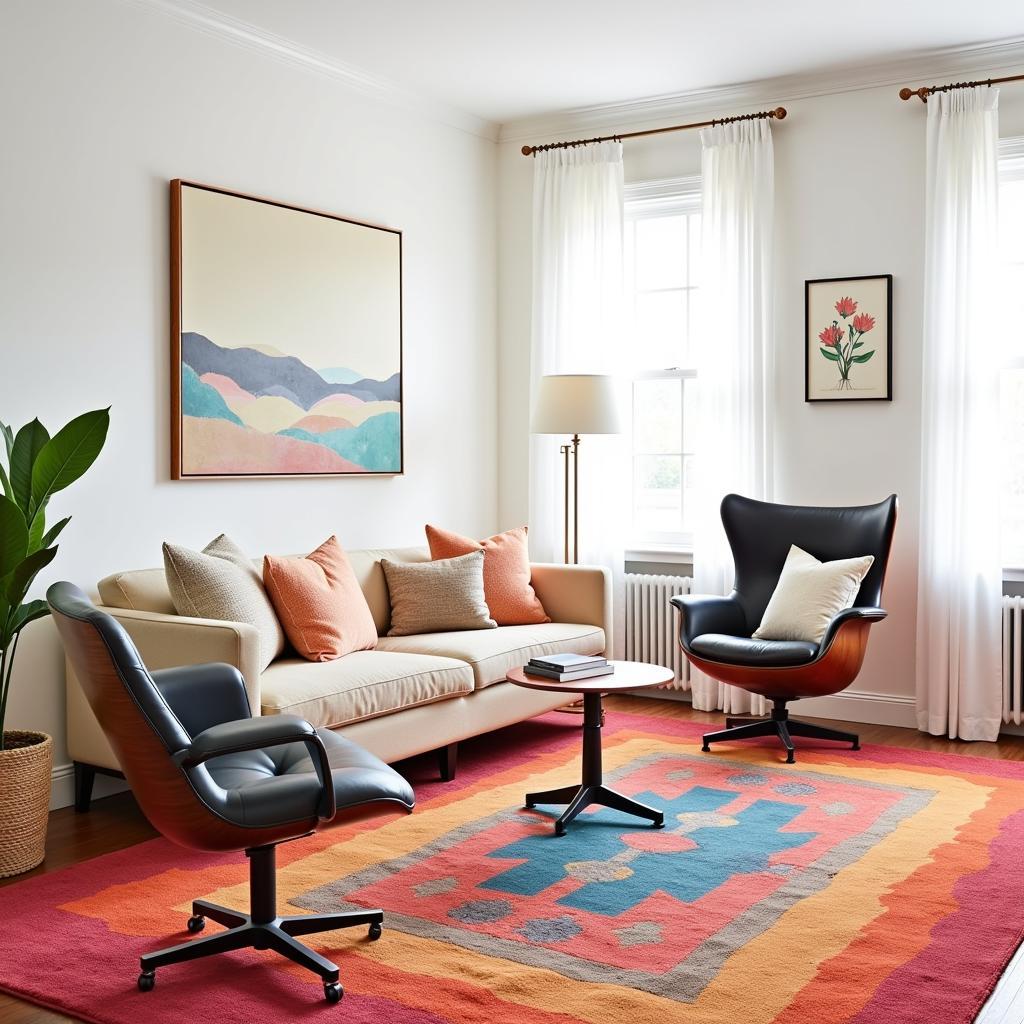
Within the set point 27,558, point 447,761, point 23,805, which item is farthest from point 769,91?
Answer: point 23,805

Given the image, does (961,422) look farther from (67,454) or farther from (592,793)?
(67,454)

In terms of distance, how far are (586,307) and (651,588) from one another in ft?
4.83

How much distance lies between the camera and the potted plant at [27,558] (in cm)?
353

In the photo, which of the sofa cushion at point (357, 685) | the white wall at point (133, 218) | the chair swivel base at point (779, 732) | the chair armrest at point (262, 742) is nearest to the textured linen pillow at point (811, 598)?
the chair swivel base at point (779, 732)

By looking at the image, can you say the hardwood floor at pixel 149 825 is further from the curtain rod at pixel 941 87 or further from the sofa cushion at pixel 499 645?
the curtain rod at pixel 941 87

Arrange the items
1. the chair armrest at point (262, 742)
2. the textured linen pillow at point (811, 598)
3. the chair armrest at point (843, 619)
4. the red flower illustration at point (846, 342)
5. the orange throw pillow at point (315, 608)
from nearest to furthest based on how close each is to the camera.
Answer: the chair armrest at point (262, 742) → the orange throw pillow at point (315, 608) → the chair armrest at point (843, 619) → the textured linen pillow at point (811, 598) → the red flower illustration at point (846, 342)

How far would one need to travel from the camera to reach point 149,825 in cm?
403

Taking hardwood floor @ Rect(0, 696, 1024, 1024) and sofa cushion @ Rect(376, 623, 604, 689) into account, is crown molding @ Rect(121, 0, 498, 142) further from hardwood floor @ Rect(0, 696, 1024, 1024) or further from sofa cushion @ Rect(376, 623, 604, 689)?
hardwood floor @ Rect(0, 696, 1024, 1024)

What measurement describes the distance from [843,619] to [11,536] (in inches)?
118

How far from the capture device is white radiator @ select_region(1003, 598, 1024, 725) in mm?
5172

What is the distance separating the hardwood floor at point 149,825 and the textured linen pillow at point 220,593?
70 centimetres

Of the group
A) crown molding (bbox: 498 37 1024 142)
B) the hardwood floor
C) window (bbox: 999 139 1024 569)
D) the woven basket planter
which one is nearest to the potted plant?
the woven basket planter

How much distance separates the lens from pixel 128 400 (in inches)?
176

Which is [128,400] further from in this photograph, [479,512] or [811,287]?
[811,287]
